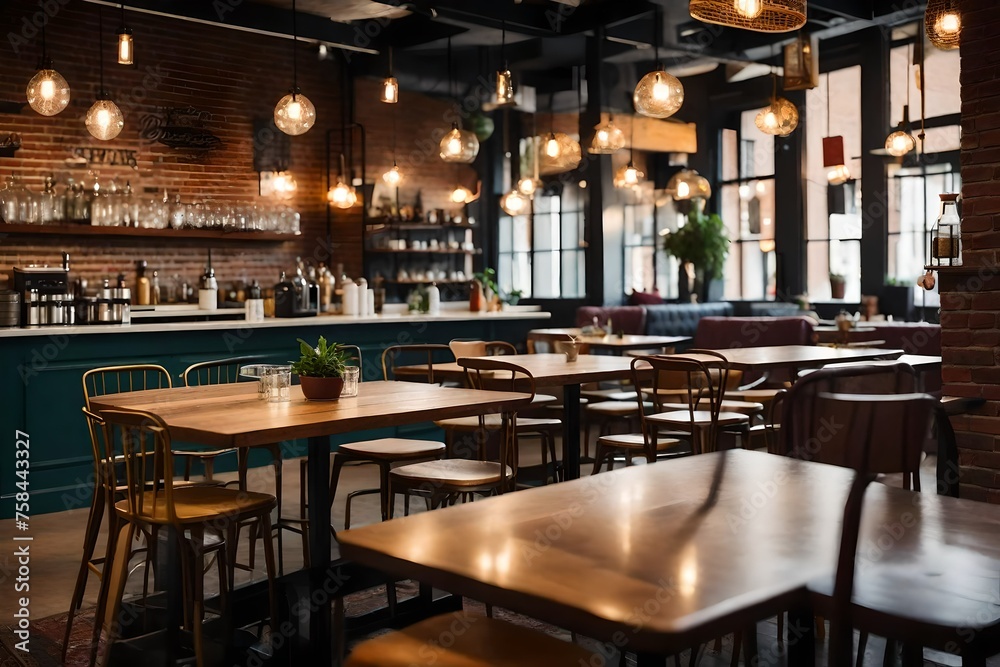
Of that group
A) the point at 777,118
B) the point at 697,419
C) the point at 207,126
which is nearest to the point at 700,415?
the point at 697,419

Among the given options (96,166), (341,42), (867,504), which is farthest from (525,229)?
(867,504)

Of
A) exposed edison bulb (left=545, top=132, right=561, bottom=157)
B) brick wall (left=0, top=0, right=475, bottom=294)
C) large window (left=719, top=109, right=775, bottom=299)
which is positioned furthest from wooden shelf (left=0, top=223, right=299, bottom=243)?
large window (left=719, top=109, right=775, bottom=299)

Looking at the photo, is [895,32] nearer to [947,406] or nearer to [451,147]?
[451,147]

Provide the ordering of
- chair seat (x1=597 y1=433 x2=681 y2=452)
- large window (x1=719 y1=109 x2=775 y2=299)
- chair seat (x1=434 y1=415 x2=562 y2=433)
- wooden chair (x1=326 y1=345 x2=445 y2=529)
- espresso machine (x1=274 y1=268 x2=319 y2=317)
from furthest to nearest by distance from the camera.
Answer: large window (x1=719 y1=109 x2=775 y2=299), espresso machine (x1=274 y1=268 x2=319 y2=317), chair seat (x1=434 y1=415 x2=562 y2=433), chair seat (x1=597 y1=433 x2=681 y2=452), wooden chair (x1=326 y1=345 x2=445 y2=529)

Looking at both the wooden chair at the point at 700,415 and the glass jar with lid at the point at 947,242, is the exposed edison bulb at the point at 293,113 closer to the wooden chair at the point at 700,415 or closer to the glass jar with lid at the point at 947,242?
the wooden chair at the point at 700,415

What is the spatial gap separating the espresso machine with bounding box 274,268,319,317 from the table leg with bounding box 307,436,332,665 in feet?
15.3

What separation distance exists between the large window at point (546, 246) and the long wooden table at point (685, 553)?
10.4m

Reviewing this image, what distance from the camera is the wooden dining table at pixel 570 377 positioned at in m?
4.21

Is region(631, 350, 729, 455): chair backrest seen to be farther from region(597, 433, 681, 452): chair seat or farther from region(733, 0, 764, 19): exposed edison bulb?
region(733, 0, 764, 19): exposed edison bulb

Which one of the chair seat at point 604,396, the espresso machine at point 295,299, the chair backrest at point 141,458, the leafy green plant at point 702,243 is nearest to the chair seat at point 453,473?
the chair backrest at point 141,458

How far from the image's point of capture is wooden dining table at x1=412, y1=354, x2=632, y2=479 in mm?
4211

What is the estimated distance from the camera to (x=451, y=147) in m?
6.40

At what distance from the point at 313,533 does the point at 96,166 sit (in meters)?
6.70

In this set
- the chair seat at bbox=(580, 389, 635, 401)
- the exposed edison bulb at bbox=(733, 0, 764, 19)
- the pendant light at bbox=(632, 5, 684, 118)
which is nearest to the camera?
the exposed edison bulb at bbox=(733, 0, 764, 19)
